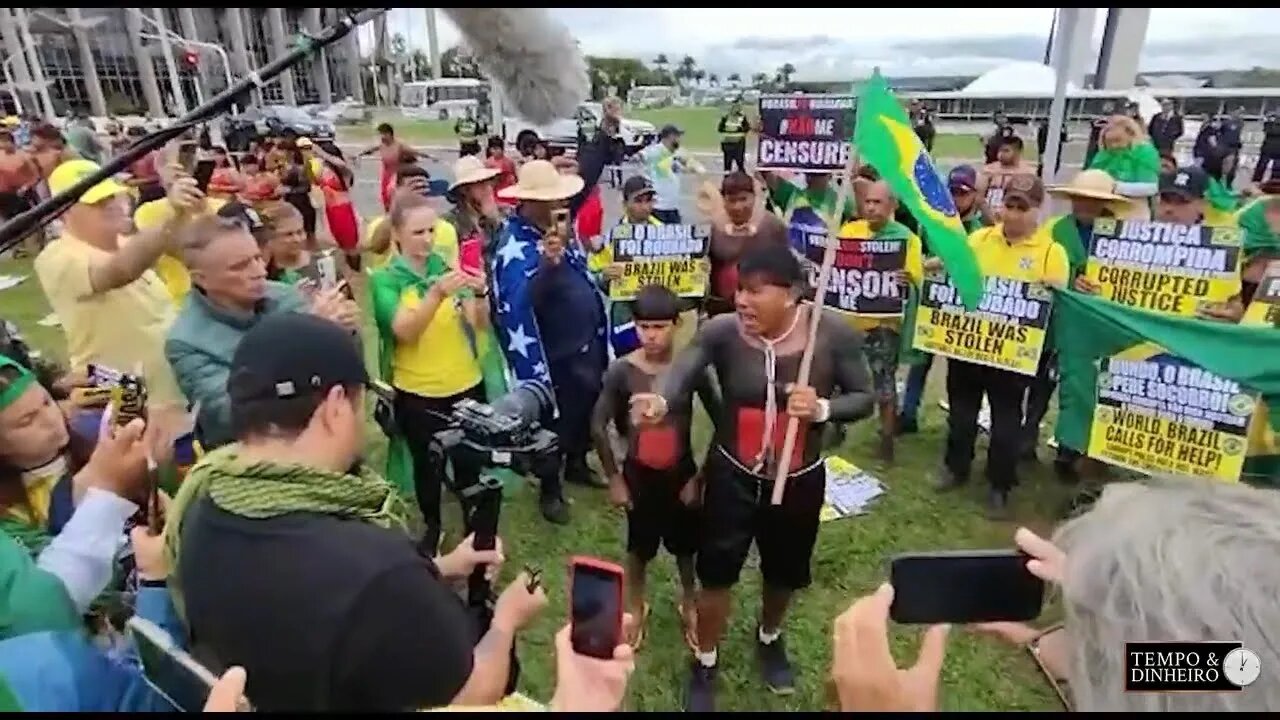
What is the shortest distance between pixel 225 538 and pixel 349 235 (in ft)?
26.2

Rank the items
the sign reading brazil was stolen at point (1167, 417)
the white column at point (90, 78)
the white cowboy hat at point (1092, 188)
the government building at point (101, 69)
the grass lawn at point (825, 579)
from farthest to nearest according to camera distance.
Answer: the white column at point (90, 78) < the government building at point (101, 69) < the white cowboy hat at point (1092, 188) < the sign reading brazil was stolen at point (1167, 417) < the grass lawn at point (825, 579)

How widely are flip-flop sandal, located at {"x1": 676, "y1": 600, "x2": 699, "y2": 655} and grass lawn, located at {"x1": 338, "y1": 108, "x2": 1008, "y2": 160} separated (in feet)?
60.6

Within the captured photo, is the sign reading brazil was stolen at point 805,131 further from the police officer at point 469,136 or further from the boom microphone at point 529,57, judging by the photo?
the police officer at point 469,136

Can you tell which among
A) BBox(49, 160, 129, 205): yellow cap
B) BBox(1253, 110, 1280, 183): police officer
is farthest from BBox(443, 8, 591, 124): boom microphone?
BBox(1253, 110, 1280, 183): police officer

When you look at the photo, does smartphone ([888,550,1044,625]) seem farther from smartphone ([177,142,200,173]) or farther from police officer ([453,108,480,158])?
police officer ([453,108,480,158])

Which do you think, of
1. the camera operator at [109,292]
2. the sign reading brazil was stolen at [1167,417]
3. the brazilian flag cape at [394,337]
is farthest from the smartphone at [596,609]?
the sign reading brazil was stolen at [1167,417]

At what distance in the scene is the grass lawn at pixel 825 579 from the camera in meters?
3.74

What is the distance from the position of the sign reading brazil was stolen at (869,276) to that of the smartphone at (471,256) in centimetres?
198

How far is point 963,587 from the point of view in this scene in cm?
148

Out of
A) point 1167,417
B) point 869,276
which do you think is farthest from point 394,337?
point 1167,417

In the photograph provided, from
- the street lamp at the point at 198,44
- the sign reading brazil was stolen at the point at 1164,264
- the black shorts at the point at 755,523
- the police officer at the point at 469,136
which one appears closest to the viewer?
the street lamp at the point at 198,44

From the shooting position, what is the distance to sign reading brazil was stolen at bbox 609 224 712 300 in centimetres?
576

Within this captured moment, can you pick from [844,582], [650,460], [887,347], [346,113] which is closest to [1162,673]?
[650,460]

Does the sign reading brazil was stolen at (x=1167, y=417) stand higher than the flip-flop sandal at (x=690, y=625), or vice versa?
the sign reading brazil was stolen at (x=1167, y=417)
